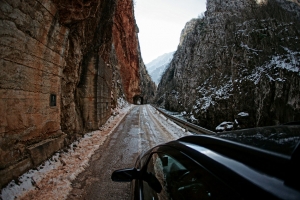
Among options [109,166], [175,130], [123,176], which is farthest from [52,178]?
[175,130]

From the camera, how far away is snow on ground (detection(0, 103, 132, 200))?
310 centimetres

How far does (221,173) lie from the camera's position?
94 centimetres

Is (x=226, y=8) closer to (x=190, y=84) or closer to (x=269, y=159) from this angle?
(x=190, y=84)

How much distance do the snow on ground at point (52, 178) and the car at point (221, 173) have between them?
2.45 m

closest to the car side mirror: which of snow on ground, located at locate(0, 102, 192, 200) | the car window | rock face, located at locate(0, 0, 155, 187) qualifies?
the car window

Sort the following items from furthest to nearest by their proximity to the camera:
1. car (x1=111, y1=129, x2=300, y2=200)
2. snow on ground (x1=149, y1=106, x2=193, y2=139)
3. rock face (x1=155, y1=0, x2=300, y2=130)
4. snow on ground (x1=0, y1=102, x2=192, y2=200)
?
rock face (x1=155, y1=0, x2=300, y2=130)
snow on ground (x1=149, y1=106, x2=193, y2=139)
snow on ground (x1=0, y1=102, x2=192, y2=200)
car (x1=111, y1=129, x2=300, y2=200)

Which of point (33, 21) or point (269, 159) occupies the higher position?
point (33, 21)

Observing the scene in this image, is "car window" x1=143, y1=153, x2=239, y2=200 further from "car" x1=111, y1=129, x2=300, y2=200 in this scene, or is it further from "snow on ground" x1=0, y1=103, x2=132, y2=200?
"snow on ground" x1=0, y1=103, x2=132, y2=200

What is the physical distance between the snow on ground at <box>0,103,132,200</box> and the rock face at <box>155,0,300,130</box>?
10.9 m

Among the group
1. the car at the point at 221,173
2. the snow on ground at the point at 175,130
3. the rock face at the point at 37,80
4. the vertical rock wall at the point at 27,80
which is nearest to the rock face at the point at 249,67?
the snow on ground at the point at 175,130

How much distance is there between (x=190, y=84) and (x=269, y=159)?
22331mm

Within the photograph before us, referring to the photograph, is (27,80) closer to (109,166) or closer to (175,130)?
(109,166)

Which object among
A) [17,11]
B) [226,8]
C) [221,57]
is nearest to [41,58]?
[17,11]

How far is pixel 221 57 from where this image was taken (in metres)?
17.2
